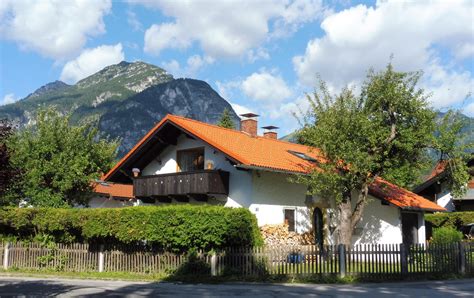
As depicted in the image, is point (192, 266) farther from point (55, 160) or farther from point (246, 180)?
point (55, 160)

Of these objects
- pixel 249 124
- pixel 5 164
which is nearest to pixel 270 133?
pixel 249 124

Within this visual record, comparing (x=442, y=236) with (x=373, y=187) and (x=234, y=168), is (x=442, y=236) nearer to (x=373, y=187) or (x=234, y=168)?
(x=373, y=187)

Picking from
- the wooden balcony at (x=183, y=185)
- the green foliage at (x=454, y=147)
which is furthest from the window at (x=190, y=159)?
the green foliage at (x=454, y=147)

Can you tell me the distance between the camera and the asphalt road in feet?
45.7

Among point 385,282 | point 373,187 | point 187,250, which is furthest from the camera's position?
point 373,187

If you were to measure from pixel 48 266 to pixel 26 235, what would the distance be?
276 centimetres

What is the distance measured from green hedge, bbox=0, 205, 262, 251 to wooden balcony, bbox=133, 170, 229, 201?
14.5ft

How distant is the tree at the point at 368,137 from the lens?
21.7m

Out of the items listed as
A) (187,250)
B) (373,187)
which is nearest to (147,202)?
(187,250)

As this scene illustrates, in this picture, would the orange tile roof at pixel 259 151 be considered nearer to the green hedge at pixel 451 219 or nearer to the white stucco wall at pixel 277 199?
the white stucco wall at pixel 277 199

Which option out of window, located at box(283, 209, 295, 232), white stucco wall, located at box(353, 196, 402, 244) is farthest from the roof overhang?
white stucco wall, located at box(353, 196, 402, 244)

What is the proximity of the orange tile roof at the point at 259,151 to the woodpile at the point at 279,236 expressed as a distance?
276 centimetres

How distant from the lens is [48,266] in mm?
21672

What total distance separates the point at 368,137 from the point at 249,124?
9.88 metres
